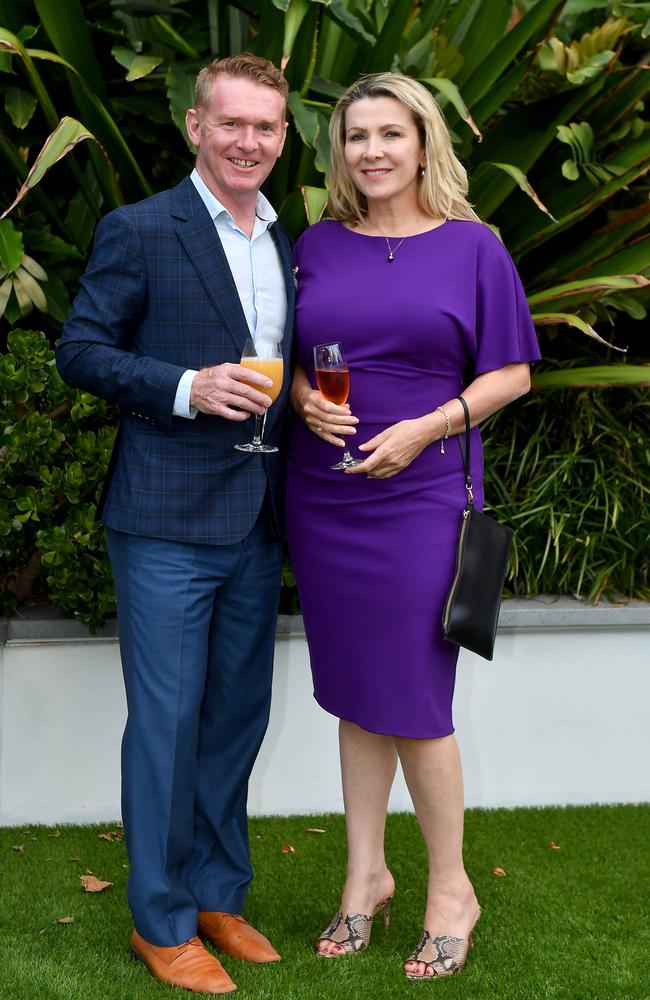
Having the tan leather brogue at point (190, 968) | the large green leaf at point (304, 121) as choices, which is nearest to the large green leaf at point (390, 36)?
the large green leaf at point (304, 121)

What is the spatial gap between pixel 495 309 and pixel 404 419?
311mm

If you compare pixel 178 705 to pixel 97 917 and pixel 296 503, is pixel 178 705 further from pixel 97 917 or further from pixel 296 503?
pixel 97 917

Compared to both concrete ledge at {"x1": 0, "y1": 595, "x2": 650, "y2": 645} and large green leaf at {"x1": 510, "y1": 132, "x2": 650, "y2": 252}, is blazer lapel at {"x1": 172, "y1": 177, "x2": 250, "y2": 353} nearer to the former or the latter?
concrete ledge at {"x1": 0, "y1": 595, "x2": 650, "y2": 645}

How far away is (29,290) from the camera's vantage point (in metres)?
3.84

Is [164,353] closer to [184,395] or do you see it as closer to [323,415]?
[184,395]

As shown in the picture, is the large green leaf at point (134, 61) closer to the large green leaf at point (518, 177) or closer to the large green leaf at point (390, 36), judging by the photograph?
the large green leaf at point (390, 36)

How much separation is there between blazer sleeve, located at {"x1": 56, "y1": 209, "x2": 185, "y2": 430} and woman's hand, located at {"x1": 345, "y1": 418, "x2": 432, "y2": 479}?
422mm

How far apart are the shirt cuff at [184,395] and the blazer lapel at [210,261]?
0.16 m

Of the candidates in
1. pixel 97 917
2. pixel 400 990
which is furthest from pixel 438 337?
pixel 97 917

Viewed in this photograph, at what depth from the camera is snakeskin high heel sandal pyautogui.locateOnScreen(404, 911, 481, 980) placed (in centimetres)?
272

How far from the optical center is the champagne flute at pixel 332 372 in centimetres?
247

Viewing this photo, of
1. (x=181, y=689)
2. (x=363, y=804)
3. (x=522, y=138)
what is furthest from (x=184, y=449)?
(x=522, y=138)

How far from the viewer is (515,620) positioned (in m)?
3.84

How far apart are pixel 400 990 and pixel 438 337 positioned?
142 centimetres
